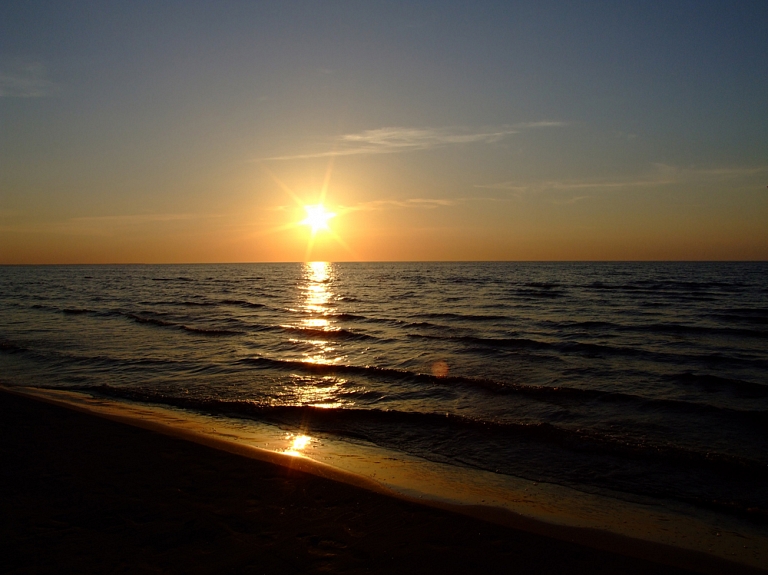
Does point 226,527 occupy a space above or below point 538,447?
above

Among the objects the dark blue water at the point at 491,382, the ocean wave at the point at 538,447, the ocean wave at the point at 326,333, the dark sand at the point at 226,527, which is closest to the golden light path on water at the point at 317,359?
the ocean wave at the point at 326,333

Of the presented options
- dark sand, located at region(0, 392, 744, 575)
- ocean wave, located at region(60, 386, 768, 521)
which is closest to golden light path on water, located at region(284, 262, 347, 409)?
ocean wave, located at region(60, 386, 768, 521)

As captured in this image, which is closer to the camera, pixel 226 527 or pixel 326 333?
pixel 226 527

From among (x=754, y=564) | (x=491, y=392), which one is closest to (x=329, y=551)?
(x=754, y=564)

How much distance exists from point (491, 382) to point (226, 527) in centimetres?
964

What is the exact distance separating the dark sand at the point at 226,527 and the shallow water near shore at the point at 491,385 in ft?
7.77

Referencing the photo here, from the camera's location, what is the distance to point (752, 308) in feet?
104

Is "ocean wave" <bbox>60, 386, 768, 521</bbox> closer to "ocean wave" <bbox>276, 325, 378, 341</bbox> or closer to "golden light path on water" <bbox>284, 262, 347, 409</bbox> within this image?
"golden light path on water" <bbox>284, 262, 347, 409</bbox>

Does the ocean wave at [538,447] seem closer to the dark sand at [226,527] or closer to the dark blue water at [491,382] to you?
the dark blue water at [491,382]

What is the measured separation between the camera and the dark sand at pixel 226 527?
15.4 feet

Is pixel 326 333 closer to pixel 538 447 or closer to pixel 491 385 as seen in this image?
pixel 491 385

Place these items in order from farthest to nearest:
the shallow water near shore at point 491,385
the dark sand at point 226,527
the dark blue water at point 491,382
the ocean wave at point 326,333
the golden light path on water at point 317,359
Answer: the ocean wave at point 326,333
the golden light path on water at point 317,359
the dark blue water at point 491,382
the shallow water near shore at point 491,385
the dark sand at point 226,527

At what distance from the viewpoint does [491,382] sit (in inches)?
539

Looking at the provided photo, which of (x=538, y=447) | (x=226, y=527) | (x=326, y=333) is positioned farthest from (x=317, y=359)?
(x=226, y=527)
